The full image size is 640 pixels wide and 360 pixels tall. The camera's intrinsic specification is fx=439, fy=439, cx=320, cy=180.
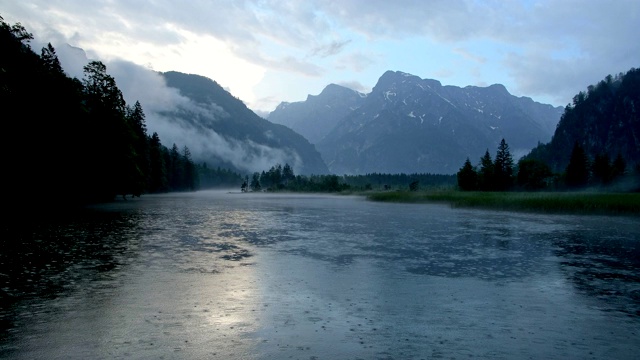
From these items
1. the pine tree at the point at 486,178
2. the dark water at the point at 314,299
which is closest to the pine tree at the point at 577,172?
the pine tree at the point at 486,178

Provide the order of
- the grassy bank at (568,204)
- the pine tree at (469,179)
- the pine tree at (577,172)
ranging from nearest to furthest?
the grassy bank at (568,204) → the pine tree at (577,172) → the pine tree at (469,179)

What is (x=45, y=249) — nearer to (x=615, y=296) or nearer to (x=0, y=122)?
(x=615, y=296)

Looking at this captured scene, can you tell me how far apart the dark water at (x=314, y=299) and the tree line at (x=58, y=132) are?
97.0ft

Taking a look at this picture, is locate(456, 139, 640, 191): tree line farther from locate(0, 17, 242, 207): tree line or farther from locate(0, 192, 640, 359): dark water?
locate(0, 192, 640, 359): dark water

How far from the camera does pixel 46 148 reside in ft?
200

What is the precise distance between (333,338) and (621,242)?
1227 inches

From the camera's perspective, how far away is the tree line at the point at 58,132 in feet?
176

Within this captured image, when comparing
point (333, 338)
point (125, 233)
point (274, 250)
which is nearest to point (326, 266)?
point (274, 250)

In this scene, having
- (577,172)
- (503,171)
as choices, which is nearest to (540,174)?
(503,171)

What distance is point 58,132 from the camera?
6359 cm

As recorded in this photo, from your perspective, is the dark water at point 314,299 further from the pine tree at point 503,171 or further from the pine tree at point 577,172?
the pine tree at point 503,171

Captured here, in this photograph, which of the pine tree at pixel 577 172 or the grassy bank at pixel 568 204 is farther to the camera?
the pine tree at pixel 577 172

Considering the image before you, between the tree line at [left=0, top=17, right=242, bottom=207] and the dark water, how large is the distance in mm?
29570

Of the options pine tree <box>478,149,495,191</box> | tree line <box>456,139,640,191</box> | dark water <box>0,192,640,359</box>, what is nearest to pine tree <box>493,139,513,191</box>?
tree line <box>456,139,640,191</box>
